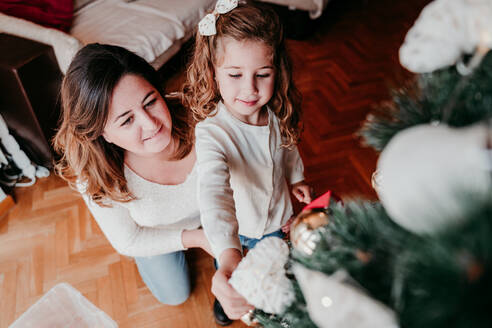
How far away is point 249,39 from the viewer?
83cm

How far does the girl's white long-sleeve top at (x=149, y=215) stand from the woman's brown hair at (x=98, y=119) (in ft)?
0.16

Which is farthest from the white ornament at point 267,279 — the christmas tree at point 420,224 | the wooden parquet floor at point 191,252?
the wooden parquet floor at point 191,252

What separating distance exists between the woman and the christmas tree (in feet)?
2.36

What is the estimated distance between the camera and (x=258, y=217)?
3.66 ft

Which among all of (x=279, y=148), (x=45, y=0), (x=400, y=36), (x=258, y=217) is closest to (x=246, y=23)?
(x=279, y=148)

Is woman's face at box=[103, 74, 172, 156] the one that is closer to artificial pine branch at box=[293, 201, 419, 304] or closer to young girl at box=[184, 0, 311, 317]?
young girl at box=[184, 0, 311, 317]

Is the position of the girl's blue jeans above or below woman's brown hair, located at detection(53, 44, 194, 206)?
below

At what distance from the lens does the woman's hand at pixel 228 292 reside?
511mm

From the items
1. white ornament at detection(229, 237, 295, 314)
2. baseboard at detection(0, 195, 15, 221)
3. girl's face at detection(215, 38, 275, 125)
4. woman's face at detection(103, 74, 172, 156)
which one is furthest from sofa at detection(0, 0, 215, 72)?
white ornament at detection(229, 237, 295, 314)

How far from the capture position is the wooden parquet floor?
1.54 m

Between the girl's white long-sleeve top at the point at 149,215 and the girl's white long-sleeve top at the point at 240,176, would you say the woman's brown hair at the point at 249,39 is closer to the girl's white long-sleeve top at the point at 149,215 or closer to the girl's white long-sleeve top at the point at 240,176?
the girl's white long-sleeve top at the point at 240,176

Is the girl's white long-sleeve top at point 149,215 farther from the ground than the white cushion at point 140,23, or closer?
closer

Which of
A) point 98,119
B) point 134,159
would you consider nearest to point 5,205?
point 134,159

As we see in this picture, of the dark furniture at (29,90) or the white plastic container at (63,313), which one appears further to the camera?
the dark furniture at (29,90)
